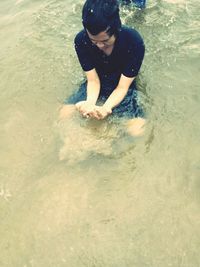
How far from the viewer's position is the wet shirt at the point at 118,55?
4.00m

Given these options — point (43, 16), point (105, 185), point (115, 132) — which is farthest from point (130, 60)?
point (43, 16)

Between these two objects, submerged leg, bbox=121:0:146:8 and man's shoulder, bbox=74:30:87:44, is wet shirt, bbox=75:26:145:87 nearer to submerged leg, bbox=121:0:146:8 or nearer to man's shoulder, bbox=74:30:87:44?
man's shoulder, bbox=74:30:87:44

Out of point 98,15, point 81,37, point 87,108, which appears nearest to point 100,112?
point 87,108

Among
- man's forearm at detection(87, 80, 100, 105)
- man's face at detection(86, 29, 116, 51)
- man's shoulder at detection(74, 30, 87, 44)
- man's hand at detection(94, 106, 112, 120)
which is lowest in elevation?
man's forearm at detection(87, 80, 100, 105)

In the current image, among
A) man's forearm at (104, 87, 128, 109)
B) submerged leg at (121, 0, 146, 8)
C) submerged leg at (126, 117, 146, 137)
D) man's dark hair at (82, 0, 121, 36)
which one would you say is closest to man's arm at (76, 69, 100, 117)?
man's forearm at (104, 87, 128, 109)

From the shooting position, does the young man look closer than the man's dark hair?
No

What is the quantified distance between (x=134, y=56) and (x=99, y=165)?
3.72 feet

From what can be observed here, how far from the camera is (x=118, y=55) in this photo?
412cm

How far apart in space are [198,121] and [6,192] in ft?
6.89

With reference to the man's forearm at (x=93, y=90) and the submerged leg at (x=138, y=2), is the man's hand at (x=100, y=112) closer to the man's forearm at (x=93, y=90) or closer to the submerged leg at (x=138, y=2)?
the man's forearm at (x=93, y=90)

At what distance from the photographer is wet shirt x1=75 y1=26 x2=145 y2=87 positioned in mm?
4004

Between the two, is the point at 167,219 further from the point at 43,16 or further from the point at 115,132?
the point at 43,16

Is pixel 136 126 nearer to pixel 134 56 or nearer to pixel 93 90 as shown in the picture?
pixel 93 90

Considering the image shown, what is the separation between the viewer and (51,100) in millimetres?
A: 4996
